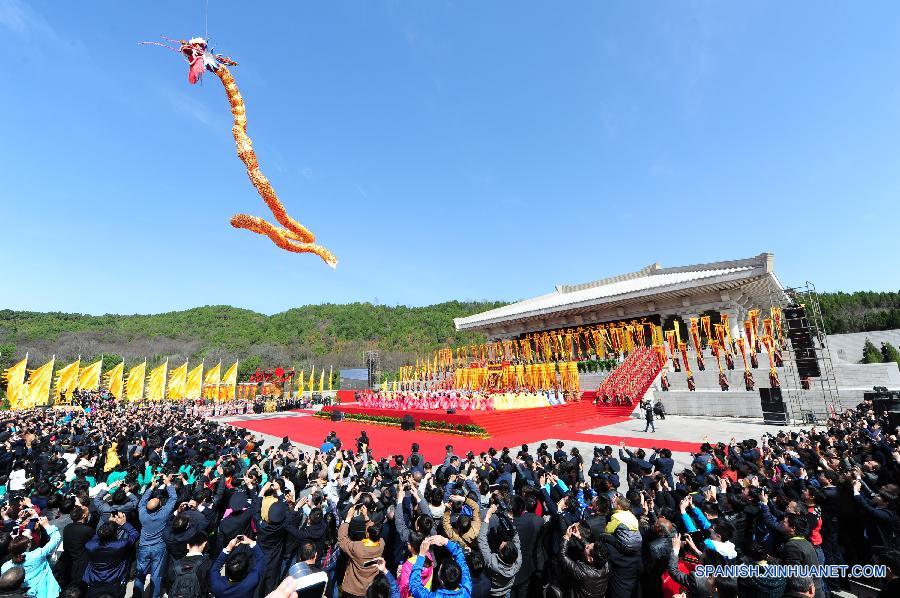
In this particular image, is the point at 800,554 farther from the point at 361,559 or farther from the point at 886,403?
the point at 886,403

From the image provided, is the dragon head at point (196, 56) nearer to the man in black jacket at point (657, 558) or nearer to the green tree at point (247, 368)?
the man in black jacket at point (657, 558)

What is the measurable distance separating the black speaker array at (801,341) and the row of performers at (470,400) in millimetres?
11390

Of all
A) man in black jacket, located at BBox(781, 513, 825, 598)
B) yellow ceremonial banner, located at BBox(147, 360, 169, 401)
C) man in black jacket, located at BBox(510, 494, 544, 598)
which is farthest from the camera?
yellow ceremonial banner, located at BBox(147, 360, 169, 401)

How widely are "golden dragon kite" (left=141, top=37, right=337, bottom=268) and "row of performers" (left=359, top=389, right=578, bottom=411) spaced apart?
43.6ft

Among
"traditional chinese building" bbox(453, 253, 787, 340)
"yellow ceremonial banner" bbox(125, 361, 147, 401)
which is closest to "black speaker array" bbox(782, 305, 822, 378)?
"traditional chinese building" bbox(453, 253, 787, 340)

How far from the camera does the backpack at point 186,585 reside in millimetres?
3639

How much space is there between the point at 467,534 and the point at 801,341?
19012 mm

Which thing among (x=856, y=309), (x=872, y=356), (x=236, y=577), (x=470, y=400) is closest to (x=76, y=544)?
(x=236, y=577)

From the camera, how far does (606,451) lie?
7.96 metres

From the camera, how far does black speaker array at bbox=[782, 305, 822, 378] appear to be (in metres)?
16.5

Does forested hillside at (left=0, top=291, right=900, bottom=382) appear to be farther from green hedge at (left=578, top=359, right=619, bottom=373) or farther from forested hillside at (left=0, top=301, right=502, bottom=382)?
green hedge at (left=578, top=359, right=619, bottom=373)

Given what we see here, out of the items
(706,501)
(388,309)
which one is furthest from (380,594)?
(388,309)

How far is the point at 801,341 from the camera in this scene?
55.1 ft

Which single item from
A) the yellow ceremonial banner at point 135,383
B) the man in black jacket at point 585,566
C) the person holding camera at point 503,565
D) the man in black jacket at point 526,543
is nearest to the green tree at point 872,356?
the man in black jacket at point 526,543
